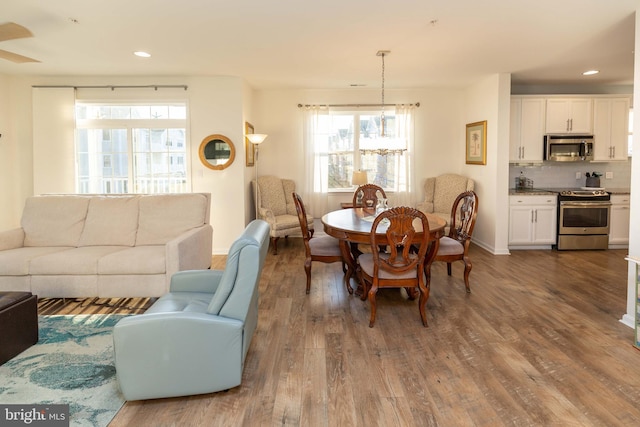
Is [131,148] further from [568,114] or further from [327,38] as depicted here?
[568,114]

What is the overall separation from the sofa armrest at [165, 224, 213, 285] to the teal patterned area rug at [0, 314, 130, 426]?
0.71m

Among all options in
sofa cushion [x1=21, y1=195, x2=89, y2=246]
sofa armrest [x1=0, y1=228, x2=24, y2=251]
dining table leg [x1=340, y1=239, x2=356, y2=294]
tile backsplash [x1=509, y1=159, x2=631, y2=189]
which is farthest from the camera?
tile backsplash [x1=509, y1=159, x2=631, y2=189]

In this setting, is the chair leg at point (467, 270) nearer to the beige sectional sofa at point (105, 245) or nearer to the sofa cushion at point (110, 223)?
the beige sectional sofa at point (105, 245)

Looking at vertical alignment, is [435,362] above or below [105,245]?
below

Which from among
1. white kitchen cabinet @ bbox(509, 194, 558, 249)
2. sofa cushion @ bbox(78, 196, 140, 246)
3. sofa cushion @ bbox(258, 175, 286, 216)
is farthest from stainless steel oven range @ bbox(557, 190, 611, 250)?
sofa cushion @ bbox(78, 196, 140, 246)

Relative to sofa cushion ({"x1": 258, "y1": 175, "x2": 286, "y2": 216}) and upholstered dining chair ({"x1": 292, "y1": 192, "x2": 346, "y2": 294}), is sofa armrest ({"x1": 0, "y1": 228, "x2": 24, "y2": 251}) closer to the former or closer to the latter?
upholstered dining chair ({"x1": 292, "y1": 192, "x2": 346, "y2": 294})

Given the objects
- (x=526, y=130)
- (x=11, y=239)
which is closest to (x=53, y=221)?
(x=11, y=239)

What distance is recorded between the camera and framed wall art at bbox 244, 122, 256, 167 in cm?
624

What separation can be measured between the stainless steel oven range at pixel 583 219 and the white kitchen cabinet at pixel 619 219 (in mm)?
98

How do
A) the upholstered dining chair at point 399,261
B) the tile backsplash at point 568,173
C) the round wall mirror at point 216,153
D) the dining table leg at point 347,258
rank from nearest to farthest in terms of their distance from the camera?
the upholstered dining chair at point 399,261 < the dining table leg at point 347,258 < the round wall mirror at point 216,153 < the tile backsplash at point 568,173

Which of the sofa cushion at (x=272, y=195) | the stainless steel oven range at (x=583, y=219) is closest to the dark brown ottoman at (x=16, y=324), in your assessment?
the sofa cushion at (x=272, y=195)

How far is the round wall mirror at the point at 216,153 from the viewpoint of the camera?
5.98m

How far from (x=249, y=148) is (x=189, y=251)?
2.85 meters

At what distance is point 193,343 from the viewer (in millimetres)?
2244
